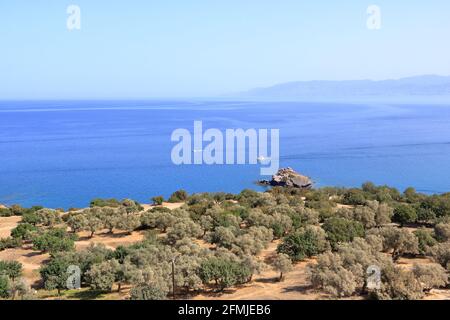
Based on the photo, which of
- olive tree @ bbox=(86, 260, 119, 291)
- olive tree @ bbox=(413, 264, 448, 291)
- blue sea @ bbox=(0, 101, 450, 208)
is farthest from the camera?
blue sea @ bbox=(0, 101, 450, 208)

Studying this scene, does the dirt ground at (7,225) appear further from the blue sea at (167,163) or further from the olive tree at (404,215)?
the olive tree at (404,215)

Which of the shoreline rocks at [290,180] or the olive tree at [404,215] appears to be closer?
the olive tree at [404,215]

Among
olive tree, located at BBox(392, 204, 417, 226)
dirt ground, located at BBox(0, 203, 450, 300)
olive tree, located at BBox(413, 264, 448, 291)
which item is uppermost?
olive tree, located at BBox(413, 264, 448, 291)

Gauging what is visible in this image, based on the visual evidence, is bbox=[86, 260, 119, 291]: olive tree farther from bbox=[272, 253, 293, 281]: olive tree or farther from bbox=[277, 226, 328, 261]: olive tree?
bbox=[277, 226, 328, 261]: olive tree

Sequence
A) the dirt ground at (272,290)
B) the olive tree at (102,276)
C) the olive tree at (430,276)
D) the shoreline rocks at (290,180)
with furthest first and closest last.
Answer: the shoreline rocks at (290,180)
the olive tree at (102,276)
the dirt ground at (272,290)
the olive tree at (430,276)

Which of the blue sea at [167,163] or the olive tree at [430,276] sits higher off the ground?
the olive tree at [430,276]

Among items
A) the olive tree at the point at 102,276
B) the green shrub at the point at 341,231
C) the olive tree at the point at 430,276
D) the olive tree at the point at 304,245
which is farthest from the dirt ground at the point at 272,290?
the olive tree at the point at 430,276

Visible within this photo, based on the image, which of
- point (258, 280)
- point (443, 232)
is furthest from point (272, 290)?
point (443, 232)

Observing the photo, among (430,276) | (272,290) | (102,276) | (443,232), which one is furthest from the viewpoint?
(443,232)

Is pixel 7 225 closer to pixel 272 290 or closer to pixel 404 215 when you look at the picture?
pixel 272 290

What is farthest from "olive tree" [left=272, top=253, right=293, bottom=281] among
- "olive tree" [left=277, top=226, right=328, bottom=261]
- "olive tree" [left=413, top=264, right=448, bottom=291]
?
"olive tree" [left=413, top=264, right=448, bottom=291]

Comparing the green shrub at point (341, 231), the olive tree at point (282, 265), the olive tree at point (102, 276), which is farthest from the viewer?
the green shrub at point (341, 231)
